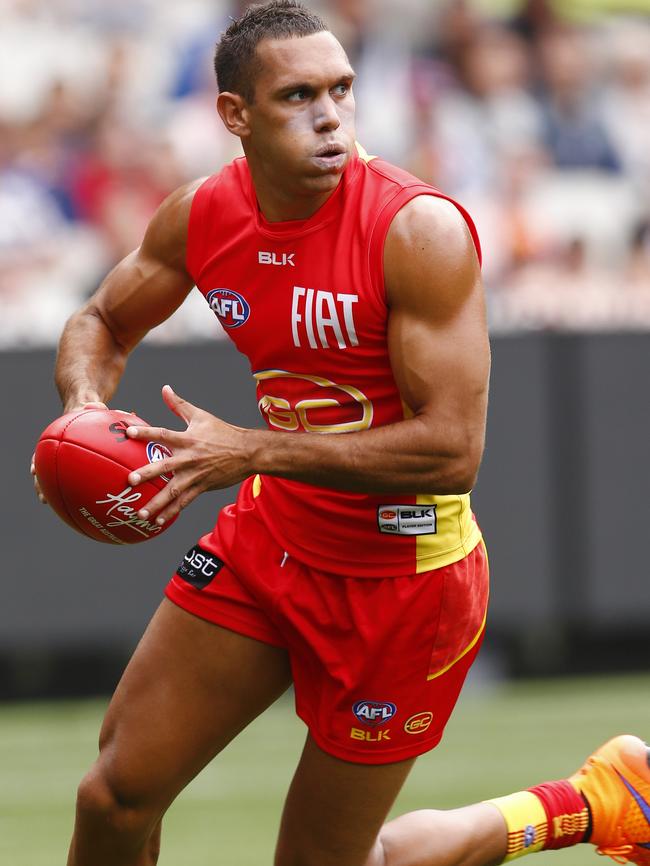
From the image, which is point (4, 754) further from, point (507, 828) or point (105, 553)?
point (507, 828)

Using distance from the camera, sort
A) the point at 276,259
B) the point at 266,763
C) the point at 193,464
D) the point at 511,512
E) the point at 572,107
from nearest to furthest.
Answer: the point at 193,464, the point at 276,259, the point at 266,763, the point at 511,512, the point at 572,107

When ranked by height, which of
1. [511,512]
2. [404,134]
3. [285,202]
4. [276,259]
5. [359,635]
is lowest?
[511,512]

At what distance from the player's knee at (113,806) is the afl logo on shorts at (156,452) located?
90 cm

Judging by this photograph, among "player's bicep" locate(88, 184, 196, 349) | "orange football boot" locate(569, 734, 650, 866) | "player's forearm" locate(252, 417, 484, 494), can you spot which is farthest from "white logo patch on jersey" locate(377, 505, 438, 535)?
"orange football boot" locate(569, 734, 650, 866)

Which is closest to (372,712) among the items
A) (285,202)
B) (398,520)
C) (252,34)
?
(398,520)

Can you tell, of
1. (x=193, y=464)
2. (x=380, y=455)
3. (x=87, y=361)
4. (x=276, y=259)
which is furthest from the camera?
(x=87, y=361)

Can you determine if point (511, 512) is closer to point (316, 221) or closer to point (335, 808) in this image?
point (335, 808)

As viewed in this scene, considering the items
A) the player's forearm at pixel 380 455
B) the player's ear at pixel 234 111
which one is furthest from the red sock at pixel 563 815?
the player's ear at pixel 234 111

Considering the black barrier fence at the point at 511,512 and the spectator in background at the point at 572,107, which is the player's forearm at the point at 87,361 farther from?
the spectator in background at the point at 572,107

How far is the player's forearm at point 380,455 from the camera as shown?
13.2ft

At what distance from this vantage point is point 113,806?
4.29 m

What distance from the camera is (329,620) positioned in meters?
4.38

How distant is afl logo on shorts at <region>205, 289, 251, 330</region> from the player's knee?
1288 millimetres

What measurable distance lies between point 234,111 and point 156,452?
0.95 metres
